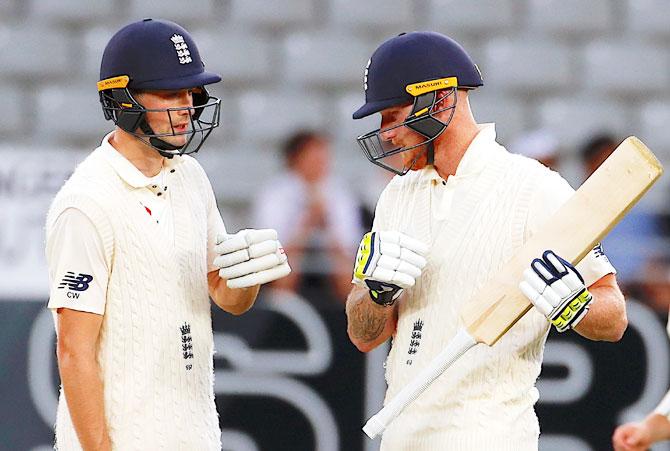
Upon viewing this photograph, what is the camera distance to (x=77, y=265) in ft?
8.96

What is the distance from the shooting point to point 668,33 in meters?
6.55

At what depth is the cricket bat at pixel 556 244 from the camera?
2.68m

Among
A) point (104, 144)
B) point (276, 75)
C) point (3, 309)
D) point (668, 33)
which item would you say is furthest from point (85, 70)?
point (104, 144)

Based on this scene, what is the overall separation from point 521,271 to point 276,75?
143 inches

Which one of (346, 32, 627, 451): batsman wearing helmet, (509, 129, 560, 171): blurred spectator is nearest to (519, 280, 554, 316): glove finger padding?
(346, 32, 627, 451): batsman wearing helmet

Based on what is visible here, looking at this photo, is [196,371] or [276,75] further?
[276,75]

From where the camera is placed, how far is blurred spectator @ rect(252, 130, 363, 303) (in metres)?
4.41

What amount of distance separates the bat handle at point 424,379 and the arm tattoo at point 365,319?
21 centimetres

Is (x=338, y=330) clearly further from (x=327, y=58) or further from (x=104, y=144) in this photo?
(x=327, y=58)

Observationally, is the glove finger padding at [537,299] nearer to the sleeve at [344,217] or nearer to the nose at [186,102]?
the nose at [186,102]

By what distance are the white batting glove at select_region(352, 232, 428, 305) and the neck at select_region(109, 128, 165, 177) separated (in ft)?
1.65

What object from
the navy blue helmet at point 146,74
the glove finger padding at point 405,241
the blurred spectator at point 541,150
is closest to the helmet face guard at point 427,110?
the glove finger padding at point 405,241

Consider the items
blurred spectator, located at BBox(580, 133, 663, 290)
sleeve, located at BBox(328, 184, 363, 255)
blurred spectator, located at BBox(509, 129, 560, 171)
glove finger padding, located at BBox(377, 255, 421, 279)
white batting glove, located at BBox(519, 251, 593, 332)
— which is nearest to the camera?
white batting glove, located at BBox(519, 251, 593, 332)

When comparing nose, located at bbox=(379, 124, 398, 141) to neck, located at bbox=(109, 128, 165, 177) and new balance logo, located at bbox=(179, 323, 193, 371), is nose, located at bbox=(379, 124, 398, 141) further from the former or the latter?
new balance logo, located at bbox=(179, 323, 193, 371)
